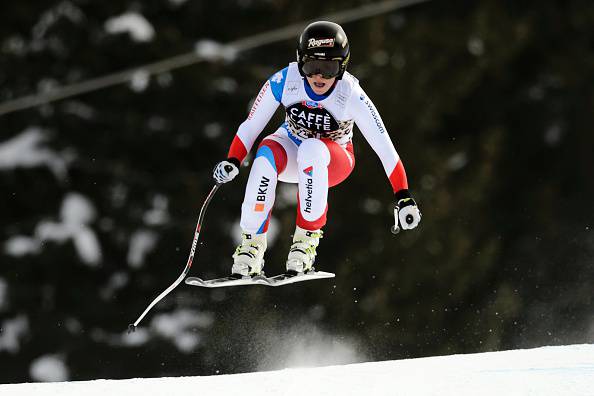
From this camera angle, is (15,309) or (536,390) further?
(15,309)

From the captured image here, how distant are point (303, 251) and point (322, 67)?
0.82 metres

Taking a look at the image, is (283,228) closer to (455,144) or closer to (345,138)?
(455,144)

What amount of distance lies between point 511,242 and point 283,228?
4.30m

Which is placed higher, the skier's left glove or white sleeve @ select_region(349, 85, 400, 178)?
white sleeve @ select_region(349, 85, 400, 178)

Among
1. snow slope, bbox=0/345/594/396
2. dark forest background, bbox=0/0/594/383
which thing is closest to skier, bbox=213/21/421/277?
snow slope, bbox=0/345/594/396

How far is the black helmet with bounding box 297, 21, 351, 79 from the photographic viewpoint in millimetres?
4207

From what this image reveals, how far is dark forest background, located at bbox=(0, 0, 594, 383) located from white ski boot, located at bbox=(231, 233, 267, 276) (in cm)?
783

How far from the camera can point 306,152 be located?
14.5ft

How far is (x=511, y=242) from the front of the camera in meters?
15.2

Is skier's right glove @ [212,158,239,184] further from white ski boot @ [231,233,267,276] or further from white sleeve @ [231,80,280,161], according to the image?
white ski boot @ [231,233,267,276]

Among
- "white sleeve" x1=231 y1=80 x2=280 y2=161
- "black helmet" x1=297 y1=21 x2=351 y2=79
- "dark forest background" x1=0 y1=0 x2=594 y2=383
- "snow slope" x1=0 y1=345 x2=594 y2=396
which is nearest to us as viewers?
"black helmet" x1=297 y1=21 x2=351 y2=79

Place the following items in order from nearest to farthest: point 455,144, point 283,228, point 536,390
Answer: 1. point 536,390
2. point 283,228
3. point 455,144

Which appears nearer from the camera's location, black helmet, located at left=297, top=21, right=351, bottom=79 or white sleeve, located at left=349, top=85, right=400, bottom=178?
black helmet, located at left=297, top=21, right=351, bottom=79

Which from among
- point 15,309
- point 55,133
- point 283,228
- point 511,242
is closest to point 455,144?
point 511,242
